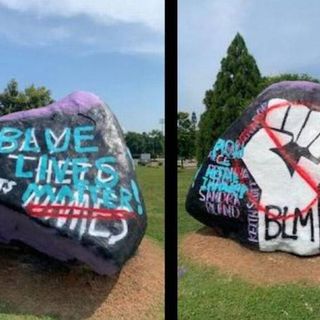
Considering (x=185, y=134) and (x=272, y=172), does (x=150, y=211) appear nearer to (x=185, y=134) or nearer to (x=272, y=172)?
(x=185, y=134)

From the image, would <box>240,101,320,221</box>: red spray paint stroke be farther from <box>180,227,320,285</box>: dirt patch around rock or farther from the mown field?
the mown field

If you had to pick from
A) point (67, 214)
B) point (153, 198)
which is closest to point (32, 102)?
point (67, 214)

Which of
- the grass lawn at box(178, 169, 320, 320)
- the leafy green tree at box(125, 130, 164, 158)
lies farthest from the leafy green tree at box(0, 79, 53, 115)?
the grass lawn at box(178, 169, 320, 320)

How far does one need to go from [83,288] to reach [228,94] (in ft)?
2.91

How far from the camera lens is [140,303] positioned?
2.46m

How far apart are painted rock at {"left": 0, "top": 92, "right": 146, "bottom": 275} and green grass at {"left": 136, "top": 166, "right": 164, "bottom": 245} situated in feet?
0.09

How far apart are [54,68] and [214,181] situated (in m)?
0.74

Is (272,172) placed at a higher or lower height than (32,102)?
lower

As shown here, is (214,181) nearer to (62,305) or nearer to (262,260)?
(262,260)

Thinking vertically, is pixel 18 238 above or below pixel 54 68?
below

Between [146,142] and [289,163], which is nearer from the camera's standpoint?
[146,142]

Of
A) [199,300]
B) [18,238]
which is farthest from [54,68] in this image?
[199,300]

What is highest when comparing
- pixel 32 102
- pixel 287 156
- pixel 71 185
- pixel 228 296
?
pixel 32 102

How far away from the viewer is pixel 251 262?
2.57m
